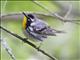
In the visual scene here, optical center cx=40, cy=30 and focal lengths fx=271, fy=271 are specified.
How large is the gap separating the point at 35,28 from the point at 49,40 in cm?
8

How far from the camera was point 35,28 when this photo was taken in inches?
37.4

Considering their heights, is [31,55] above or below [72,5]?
below

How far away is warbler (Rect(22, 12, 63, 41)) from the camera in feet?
2.99

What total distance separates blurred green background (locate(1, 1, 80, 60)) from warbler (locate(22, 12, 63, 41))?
0.02 meters

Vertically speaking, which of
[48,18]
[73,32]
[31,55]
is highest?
[48,18]

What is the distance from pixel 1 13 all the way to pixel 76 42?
1.25 ft

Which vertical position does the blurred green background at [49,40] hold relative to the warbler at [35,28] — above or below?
below

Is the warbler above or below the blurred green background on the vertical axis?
above

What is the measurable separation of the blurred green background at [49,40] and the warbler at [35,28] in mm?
21

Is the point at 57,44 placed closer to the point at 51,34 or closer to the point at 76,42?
the point at 76,42

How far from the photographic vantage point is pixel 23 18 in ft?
3.26

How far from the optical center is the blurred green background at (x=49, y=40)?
100 centimetres

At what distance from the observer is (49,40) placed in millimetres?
993

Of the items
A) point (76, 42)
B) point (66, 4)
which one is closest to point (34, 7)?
point (66, 4)
